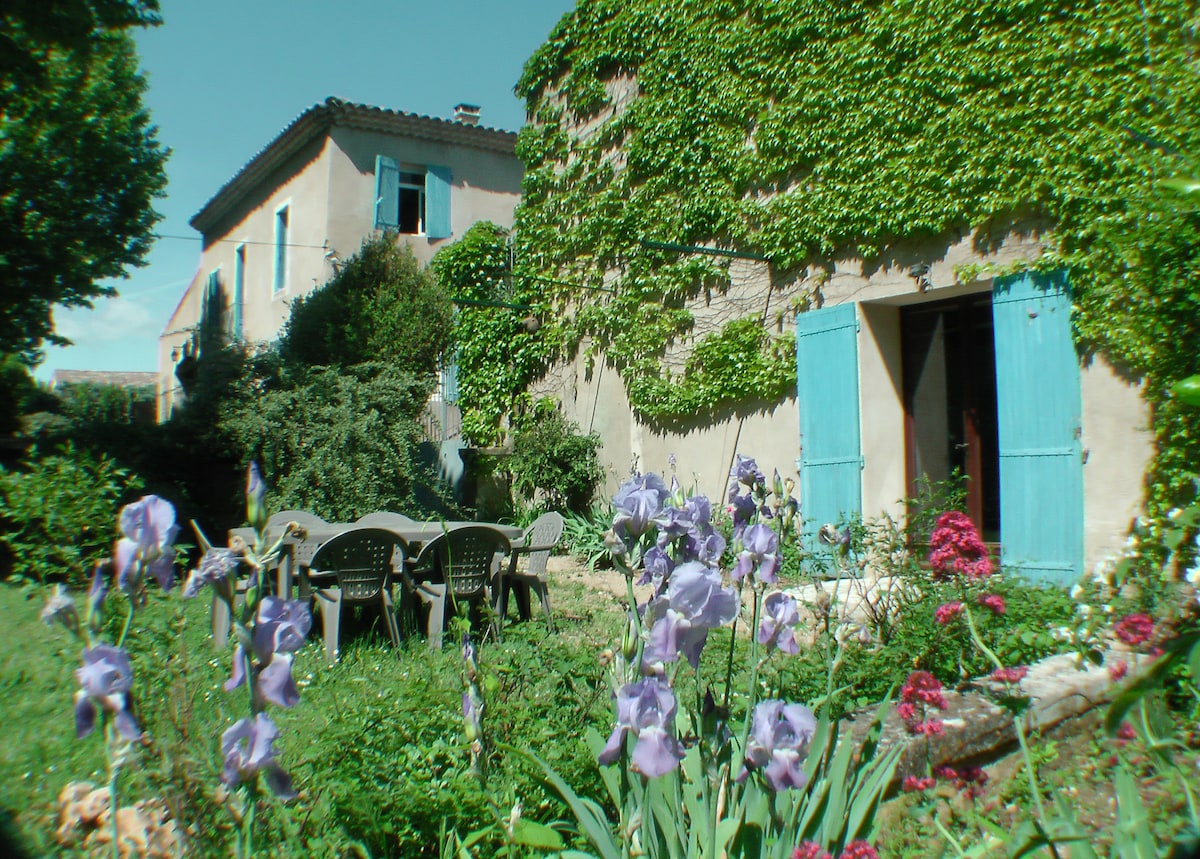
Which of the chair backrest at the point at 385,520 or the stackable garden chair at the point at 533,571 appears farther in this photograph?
the chair backrest at the point at 385,520

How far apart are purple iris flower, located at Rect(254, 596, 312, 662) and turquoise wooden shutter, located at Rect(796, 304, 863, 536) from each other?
5.45 m

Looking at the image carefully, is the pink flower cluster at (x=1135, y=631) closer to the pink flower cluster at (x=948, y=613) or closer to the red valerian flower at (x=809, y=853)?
the pink flower cluster at (x=948, y=613)

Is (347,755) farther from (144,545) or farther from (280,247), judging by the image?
(280,247)

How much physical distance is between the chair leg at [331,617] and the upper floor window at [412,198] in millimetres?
9224

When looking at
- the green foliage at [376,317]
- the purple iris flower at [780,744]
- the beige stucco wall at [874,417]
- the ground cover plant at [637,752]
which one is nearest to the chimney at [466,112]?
the green foliage at [376,317]

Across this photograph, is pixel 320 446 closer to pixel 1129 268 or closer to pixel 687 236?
pixel 687 236

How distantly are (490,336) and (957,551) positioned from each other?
817 cm

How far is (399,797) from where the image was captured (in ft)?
6.59

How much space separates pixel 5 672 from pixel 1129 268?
21.8 feet

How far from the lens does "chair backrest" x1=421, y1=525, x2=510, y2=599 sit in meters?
4.77

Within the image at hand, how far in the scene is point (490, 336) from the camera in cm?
1024

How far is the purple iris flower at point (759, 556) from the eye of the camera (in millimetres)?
1770

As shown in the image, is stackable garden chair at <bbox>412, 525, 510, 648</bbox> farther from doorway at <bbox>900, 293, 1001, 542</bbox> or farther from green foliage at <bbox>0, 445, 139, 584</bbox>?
doorway at <bbox>900, 293, 1001, 542</bbox>

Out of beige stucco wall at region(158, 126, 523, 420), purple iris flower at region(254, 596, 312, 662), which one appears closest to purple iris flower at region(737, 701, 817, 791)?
purple iris flower at region(254, 596, 312, 662)
